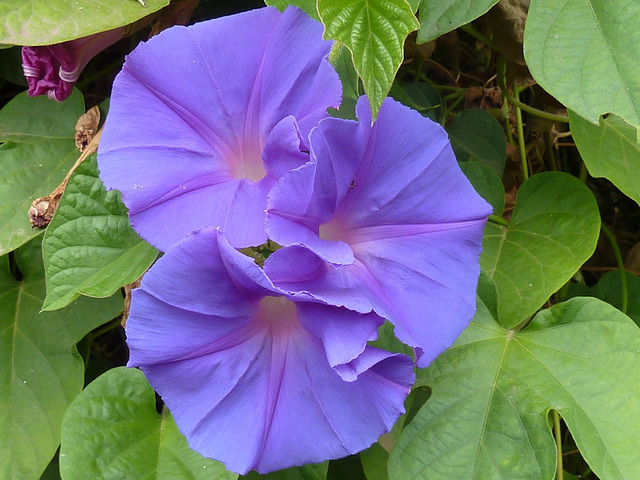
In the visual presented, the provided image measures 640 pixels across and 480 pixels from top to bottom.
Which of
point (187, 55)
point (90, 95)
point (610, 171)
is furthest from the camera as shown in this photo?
point (90, 95)

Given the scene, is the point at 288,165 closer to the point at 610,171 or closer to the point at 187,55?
the point at 187,55

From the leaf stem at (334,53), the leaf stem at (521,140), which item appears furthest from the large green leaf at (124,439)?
the leaf stem at (521,140)

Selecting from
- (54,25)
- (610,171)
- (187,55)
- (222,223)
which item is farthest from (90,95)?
(610,171)

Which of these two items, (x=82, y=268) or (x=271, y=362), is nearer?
(x=271, y=362)

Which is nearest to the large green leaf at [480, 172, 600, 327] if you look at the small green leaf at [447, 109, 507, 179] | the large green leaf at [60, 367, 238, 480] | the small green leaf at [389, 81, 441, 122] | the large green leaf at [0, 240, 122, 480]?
Answer: the small green leaf at [447, 109, 507, 179]

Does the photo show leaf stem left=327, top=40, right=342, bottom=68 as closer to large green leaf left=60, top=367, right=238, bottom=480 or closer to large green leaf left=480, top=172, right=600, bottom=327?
large green leaf left=480, top=172, right=600, bottom=327

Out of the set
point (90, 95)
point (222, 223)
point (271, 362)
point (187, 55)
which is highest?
point (187, 55)
